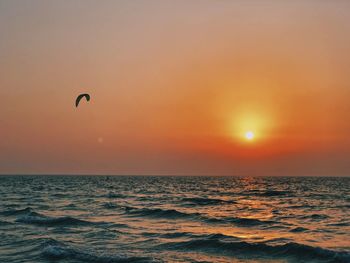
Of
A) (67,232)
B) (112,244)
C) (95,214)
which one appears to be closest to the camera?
(112,244)

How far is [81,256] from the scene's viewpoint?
18750 millimetres

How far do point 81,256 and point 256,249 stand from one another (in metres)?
8.07

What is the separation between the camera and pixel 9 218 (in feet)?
106

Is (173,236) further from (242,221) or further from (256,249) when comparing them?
(242,221)

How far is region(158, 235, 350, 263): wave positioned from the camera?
19141 mm

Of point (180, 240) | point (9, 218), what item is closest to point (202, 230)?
point (180, 240)

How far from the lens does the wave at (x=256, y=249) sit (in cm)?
1914

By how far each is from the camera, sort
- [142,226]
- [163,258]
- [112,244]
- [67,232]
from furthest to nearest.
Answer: [142,226]
[67,232]
[112,244]
[163,258]

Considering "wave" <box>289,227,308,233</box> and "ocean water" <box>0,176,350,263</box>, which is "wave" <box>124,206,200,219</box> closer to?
"ocean water" <box>0,176,350,263</box>

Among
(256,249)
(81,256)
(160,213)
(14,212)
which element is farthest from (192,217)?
(81,256)

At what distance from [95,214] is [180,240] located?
1359 centimetres

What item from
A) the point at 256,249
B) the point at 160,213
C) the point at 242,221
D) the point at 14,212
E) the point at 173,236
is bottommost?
the point at 256,249

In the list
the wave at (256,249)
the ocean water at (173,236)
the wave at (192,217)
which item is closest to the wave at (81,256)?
the ocean water at (173,236)

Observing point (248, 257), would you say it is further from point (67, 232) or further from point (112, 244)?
point (67, 232)
